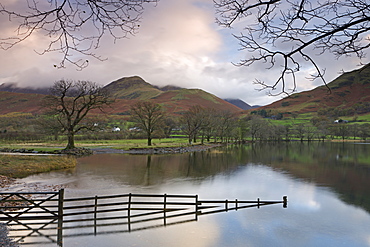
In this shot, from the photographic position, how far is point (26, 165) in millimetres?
27641

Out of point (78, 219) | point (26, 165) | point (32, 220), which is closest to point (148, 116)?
point (26, 165)

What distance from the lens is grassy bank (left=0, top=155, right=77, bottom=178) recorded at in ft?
81.4

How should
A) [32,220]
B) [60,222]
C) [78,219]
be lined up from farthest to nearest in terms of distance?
[78,219]
[32,220]
[60,222]

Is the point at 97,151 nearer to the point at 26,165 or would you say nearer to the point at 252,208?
the point at 26,165

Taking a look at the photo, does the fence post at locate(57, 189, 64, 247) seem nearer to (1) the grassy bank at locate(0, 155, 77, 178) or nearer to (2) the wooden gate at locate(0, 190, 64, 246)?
(2) the wooden gate at locate(0, 190, 64, 246)

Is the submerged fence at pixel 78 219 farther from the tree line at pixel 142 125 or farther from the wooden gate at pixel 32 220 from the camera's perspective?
the tree line at pixel 142 125

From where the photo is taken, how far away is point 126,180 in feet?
77.9

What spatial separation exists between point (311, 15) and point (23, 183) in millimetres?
22536

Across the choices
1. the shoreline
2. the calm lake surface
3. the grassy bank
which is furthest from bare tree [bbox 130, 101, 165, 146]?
the calm lake surface

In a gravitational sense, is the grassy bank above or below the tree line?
below

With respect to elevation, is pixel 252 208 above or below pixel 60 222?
below

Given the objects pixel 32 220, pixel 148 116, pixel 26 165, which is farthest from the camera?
pixel 148 116

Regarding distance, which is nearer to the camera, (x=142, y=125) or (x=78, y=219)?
(x=78, y=219)

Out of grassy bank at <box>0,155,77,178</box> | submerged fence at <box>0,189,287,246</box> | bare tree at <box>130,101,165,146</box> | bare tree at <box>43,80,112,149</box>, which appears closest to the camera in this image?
submerged fence at <box>0,189,287,246</box>
